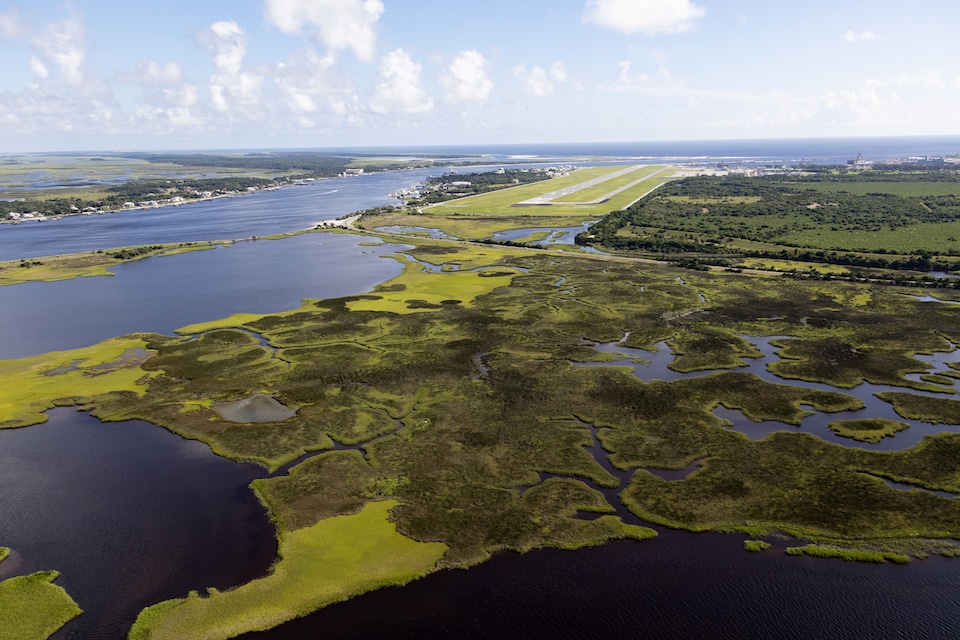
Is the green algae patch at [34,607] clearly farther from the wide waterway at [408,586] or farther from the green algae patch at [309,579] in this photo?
the green algae patch at [309,579]

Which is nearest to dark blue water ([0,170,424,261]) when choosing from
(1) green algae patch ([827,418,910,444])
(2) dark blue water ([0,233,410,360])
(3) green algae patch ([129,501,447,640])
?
(2) dark blue water ([0,233,410,360])

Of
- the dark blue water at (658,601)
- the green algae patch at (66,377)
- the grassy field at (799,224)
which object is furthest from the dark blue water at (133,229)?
the dark blue water at (658,601)

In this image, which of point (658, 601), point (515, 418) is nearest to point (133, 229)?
point (515, 418)

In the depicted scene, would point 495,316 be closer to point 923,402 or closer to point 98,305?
point 923,402

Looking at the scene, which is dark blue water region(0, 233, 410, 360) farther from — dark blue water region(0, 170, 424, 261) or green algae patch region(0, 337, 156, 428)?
dark blue water region(0, 170, 424, 261)

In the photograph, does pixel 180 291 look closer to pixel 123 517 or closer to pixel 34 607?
pixel 123 517

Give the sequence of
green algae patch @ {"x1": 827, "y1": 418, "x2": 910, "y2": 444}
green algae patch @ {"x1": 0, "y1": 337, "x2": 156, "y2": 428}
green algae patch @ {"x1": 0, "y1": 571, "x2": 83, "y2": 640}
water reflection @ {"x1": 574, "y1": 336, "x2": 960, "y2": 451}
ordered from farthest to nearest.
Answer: green algae patch @ {"x1": 0, "y1": 337, "x2": 156, "y2": 428} < water reflection @ {"x1": 574, "y1": 336, "x2": 960, "y2": 451} < green algae patch @ {"x1": 827, "y1": 418, "x2": 910, "y2": 444} < green algae patch @ {"x1": 0, "y1": 571, "x2": 83, "y2": 640}
